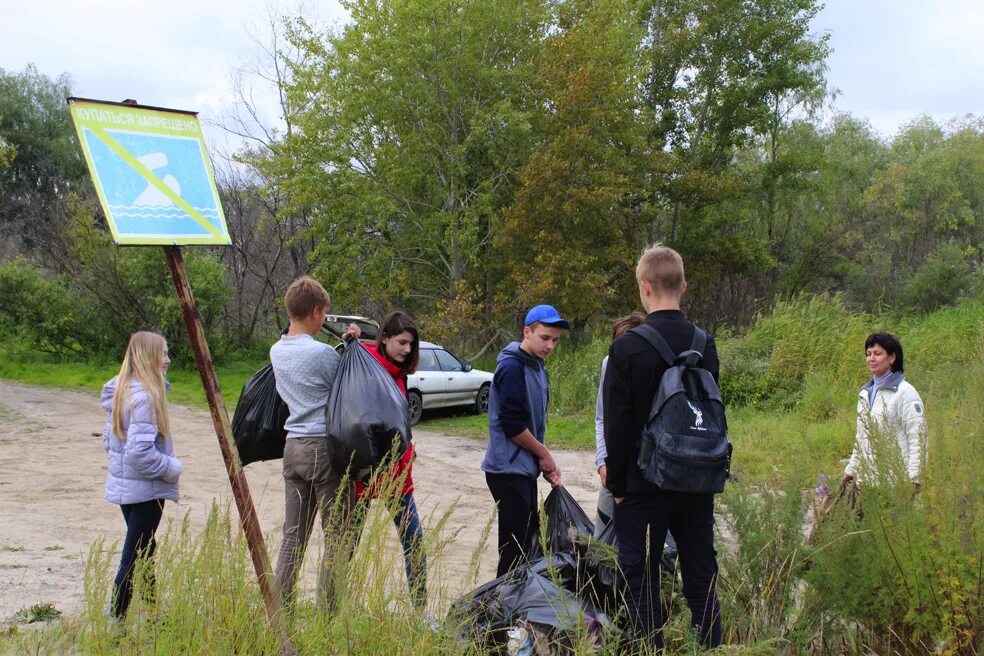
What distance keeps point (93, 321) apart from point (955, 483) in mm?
22730

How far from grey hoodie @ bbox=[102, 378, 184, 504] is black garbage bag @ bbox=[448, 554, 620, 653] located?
1.78 metres

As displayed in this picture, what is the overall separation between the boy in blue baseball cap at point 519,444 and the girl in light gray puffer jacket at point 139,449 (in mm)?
1690

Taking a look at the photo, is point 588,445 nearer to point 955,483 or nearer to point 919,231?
A: point 955,483

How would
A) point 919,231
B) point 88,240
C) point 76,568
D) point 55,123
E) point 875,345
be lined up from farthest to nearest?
point 55,123
point 919,231
point 88,240
point 76,568
point 875,345

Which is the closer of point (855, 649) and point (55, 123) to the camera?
point (855, 649)

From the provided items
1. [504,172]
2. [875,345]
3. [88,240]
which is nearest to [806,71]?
[504,172]

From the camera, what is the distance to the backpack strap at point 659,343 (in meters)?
3.42

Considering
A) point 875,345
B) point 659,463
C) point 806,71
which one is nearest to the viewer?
point 659,463

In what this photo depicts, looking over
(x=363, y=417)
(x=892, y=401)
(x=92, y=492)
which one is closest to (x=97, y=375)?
(x=92, y=492)

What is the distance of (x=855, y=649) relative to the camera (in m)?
3.50

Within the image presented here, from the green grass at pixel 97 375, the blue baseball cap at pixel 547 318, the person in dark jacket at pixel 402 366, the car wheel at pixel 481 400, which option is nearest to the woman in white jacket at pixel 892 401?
the blue baseball cap at pixel 547 318

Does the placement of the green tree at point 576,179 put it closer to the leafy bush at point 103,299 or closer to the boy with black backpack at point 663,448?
the leafy bush at point 103,299

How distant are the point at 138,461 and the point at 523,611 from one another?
210cm

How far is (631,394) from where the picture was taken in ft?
11.3
